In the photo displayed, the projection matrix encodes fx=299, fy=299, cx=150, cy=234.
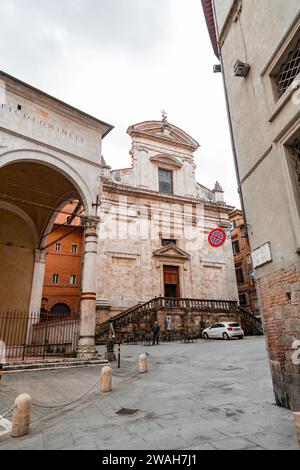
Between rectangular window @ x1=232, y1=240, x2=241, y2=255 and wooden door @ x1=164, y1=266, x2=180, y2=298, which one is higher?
rectangular window @ x1=232, y1=240, x2=241, y2=255

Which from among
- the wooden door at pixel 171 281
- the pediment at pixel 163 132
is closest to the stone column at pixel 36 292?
the wooden door at pixel 171 281

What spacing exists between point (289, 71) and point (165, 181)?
77.7 ft

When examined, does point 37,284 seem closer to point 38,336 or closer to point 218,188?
point 38,336

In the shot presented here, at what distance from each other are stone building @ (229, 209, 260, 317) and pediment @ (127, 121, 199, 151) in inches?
399

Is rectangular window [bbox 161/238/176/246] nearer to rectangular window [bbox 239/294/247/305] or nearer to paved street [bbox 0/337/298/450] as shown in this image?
rectangular window [bbox 239/294/247/305]

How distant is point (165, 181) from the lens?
29250 millimetres

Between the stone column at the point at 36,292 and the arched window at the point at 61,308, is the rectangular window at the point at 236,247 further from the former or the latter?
the stone column at the point at 36,292

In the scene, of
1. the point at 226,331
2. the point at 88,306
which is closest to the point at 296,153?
the point at 88,306

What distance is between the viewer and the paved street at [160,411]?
373 centimetres

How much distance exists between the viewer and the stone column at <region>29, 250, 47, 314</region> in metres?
14.2

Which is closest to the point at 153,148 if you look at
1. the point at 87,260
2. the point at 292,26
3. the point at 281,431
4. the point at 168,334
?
the point at 168,334

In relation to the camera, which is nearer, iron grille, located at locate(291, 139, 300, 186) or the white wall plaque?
iron grille, located at locate(291, 139, 300, 186)

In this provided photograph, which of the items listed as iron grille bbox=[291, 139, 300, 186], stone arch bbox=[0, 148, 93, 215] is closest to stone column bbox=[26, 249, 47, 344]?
stone arch bbox=[0, 148, 93, 215]
